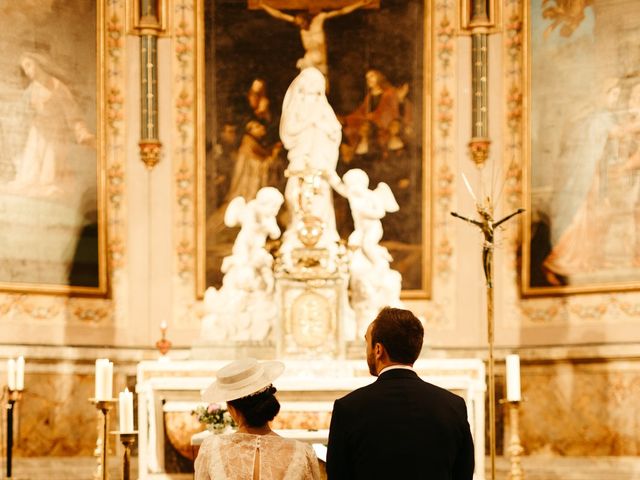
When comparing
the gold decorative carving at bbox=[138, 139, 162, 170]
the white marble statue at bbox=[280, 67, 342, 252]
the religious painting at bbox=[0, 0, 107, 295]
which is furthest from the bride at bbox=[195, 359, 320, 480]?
the gold decorative carving at bbox=[138, 139, 162, 170]

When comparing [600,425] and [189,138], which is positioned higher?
[189,138]

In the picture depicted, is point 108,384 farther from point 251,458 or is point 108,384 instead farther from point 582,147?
point 582,147

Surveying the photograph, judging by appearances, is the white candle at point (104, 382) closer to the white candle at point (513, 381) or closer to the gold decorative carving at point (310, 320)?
the white candle at point (513, 381)

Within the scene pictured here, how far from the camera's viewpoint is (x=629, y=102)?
12641 millimetres

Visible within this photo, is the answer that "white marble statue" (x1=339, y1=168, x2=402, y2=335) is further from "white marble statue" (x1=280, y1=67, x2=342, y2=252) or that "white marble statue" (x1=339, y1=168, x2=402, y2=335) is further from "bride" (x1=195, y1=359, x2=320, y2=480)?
"bride" (x1=195, y1=359, x2=320, y2=480)

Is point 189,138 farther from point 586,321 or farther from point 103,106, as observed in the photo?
point 586,321

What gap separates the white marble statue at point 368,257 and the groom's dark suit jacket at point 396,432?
7889 millimetres

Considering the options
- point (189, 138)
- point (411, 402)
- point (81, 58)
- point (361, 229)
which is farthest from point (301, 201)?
point (411, 402)

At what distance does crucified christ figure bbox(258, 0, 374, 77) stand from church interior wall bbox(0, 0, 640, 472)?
97 centimetres

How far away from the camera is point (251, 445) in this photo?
4277 mm

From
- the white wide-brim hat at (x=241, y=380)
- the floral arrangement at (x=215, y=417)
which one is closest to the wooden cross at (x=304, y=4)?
the floral arrangement at (x=215, y=417)

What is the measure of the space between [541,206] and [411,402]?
9.53 m

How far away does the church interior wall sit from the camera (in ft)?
41.2

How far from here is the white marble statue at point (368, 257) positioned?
1203 cm
